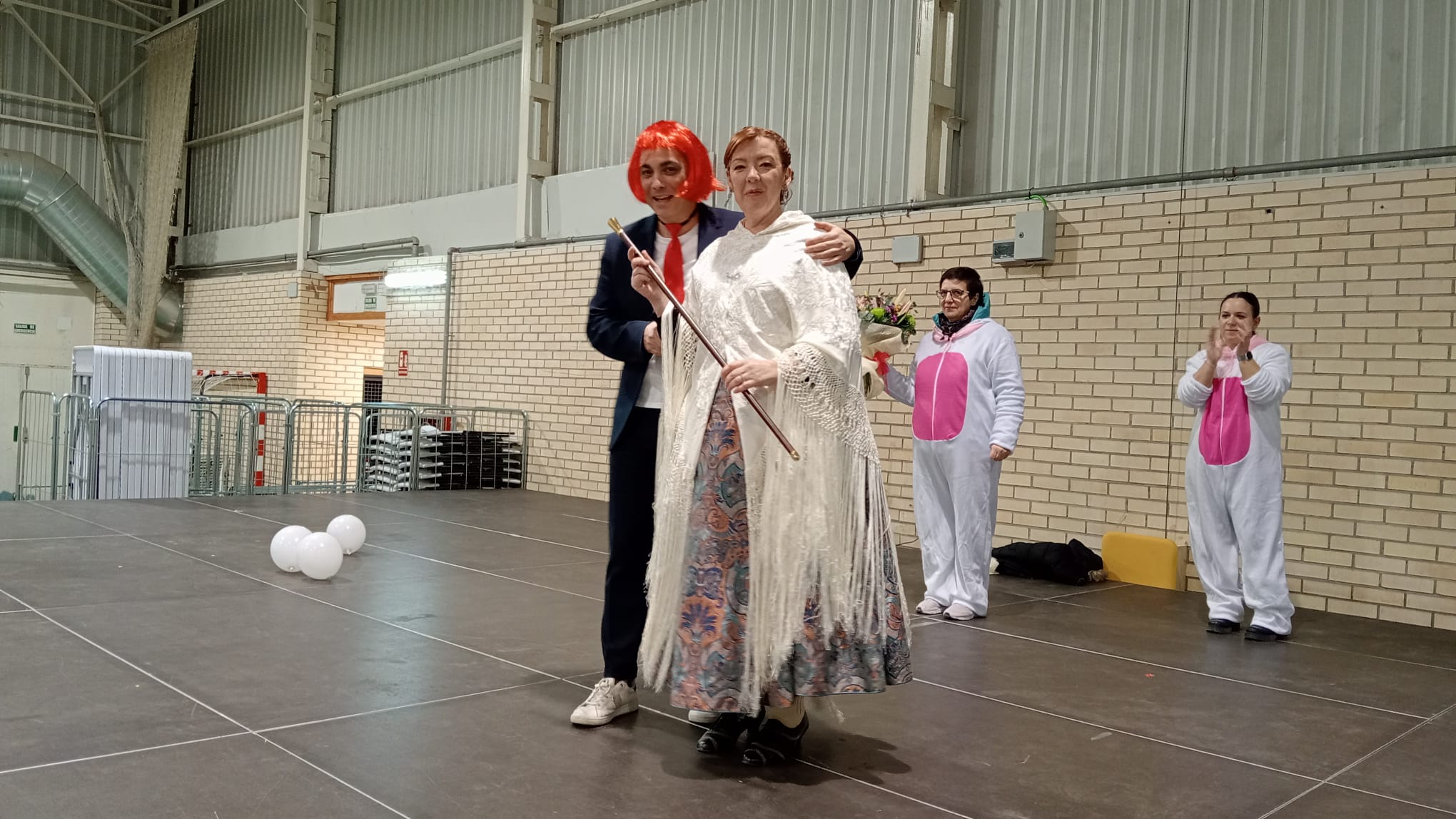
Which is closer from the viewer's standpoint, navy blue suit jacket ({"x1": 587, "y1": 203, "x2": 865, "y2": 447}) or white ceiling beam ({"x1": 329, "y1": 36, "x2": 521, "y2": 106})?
navy blue suit jacket ({"x1": 587, "y1": 203, "x2": 865, "y2": 447})

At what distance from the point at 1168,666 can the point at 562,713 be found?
8.22 feet

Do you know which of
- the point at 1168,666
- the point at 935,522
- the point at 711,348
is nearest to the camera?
the point at 711,348

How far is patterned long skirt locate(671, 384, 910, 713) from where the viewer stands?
2.65m

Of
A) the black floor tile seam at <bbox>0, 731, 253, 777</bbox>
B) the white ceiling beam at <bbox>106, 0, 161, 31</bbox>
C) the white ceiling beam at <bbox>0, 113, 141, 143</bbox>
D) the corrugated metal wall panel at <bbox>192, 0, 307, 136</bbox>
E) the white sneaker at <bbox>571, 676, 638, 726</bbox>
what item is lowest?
the black floor tile seam at <bbox>0, 731, 253, 777</bbox>

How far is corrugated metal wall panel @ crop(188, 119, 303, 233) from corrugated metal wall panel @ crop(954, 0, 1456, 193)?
10.6 m

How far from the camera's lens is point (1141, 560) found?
6.80 m

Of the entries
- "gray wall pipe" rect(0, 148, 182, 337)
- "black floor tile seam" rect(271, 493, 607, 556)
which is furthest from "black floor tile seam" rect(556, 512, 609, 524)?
"gray wall pipe" rect(0, 148, 182, 337)

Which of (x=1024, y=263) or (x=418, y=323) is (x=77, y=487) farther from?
(x=1024, y=263)

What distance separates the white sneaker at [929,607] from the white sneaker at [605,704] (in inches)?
97.7

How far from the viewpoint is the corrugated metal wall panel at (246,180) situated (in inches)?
609

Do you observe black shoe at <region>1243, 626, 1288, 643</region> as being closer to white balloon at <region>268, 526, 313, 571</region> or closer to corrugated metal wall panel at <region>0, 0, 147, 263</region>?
white balloon at <region>268, 526, 313, 571</region>

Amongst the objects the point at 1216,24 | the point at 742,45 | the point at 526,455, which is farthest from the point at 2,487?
the point at 1216,24

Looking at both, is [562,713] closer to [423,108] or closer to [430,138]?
[430,138]

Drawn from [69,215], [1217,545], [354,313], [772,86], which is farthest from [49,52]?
[1217,545]
